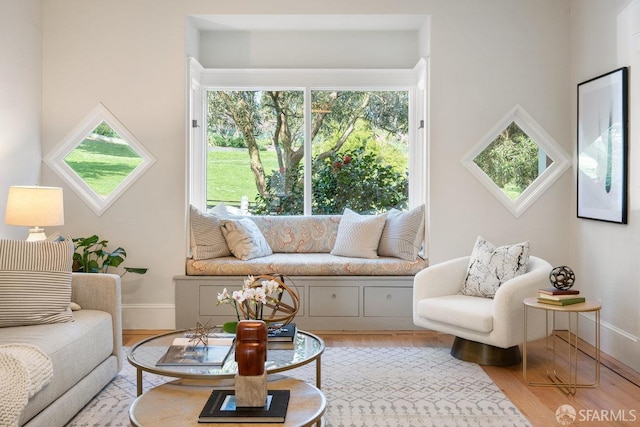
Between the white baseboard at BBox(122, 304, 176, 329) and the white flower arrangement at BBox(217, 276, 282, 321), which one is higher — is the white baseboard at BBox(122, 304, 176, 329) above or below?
below

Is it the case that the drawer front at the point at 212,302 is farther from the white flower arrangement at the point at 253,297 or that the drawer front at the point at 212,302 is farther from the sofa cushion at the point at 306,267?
the white flower arrangement at the point at 253,297

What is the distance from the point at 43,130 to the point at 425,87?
3.09 meters

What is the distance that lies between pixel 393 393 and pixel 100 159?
10.0 feet

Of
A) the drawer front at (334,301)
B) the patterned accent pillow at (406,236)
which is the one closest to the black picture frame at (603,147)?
the patterned accent pillow at (406,236)

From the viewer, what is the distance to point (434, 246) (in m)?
5.01

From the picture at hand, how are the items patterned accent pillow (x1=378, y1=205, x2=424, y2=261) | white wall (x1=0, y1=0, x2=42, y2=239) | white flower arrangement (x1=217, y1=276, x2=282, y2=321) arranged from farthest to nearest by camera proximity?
patterned accent pillow (x1=378, y1=205, x2=424, y2=261) → white wall (x1=0, y1=0, x2=42, y2=239) → white flower arrangement (x1=217, y1=276, x2=282, y2=321)

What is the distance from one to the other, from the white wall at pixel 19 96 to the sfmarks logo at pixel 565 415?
3.75 metres

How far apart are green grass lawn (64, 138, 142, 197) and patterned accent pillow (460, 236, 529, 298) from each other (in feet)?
9.01

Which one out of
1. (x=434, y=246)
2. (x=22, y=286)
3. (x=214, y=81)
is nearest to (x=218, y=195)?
(x=214, y=81)

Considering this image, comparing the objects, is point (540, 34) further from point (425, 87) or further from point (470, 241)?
point (470, 241)

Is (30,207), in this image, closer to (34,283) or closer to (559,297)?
(34,283)

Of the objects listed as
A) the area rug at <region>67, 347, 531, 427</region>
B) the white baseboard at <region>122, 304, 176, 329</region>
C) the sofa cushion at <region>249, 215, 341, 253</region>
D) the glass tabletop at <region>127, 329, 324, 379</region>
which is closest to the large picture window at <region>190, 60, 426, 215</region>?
the sofa cushion at <region>249, 215, 341, 253</region>

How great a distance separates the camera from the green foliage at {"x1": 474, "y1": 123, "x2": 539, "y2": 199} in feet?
16.5

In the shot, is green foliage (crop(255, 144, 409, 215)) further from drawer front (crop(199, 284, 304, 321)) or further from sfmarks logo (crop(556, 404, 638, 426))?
sfmarks logo (crop(556, 404, 638, 426))
